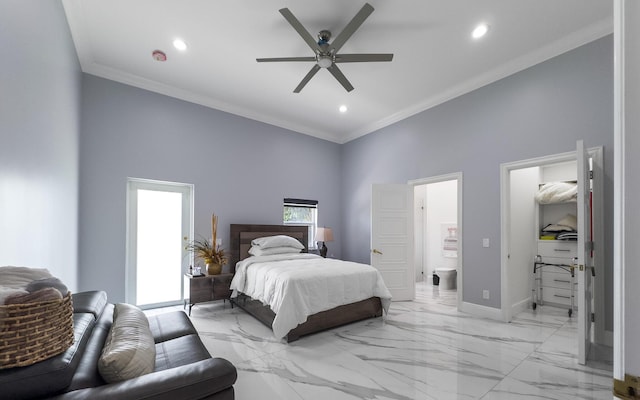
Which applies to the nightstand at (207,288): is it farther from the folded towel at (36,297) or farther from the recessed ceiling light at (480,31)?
the recessed ceiling light at (480,31)

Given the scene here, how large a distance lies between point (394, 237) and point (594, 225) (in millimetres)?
2551

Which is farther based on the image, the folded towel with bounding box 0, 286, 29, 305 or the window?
the window

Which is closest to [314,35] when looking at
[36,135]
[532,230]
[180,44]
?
[180,44]

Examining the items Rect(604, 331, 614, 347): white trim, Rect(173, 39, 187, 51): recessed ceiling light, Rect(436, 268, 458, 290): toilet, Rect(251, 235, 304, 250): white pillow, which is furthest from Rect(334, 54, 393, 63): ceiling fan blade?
Rect(436, 268, 458, 290): toilet

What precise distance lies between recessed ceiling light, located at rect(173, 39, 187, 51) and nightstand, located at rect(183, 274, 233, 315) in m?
2.97

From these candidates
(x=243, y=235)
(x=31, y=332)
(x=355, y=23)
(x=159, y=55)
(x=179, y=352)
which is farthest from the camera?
(x=243, y=235)

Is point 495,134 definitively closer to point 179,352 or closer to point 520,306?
point 520,306

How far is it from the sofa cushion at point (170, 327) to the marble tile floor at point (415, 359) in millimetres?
609

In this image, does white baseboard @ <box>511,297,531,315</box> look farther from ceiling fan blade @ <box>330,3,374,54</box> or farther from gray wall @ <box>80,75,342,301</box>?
ceiling fan blade @ <box>330,3,374,54</box>

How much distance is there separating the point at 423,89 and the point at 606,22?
1973 mm

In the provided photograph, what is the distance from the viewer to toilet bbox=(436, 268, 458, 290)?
5.57m

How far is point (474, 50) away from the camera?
11.1 ft

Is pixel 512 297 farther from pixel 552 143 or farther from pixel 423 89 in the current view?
pixel 423 89

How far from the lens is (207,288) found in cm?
411
